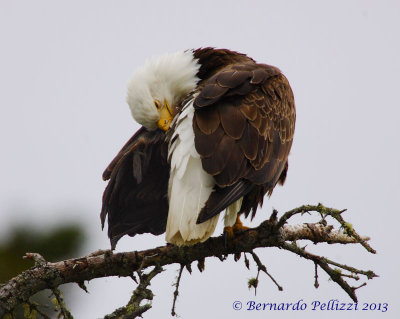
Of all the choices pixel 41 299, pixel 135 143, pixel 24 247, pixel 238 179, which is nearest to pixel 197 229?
pixel 238 179

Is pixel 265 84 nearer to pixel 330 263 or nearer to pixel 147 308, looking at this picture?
pixel 330 263

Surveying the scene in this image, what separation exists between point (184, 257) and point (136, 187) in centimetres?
113

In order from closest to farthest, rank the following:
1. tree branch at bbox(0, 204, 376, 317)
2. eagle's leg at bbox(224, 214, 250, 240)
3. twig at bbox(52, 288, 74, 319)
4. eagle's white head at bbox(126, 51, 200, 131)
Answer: twig at bbox(52, 288, 74, 319)
tree branch at bbox(0, 204, 376, 317)
eagle's leg at bbox(224, 214, 250, 240)
eagle's white head at bbox(126, 51, 200, 131)

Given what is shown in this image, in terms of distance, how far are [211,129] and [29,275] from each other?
1489 mm

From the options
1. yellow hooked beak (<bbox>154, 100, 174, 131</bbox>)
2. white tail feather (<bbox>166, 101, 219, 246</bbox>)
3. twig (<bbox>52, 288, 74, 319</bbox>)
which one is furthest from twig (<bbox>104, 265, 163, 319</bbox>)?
yellow hooked beak (<bbox>154, 100, 174, 131</bbox>)

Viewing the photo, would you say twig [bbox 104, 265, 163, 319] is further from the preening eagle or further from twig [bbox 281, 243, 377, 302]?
twig [bbox 281, 243, 377, 302]

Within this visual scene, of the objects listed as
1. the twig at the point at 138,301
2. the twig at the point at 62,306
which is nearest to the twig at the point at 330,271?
the twig at the point at 138,301

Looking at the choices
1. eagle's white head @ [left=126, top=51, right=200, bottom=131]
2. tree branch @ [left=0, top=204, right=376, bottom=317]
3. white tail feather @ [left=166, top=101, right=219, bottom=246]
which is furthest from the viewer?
eagle's white head @ [left=126, top=51, right=200, bottom=131]

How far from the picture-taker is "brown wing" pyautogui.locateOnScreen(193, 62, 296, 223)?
4.64m

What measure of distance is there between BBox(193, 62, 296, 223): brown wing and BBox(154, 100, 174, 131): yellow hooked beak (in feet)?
2.45

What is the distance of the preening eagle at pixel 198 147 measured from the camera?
15.2 ft

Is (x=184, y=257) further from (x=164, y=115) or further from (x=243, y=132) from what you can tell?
(x=164, y=115)

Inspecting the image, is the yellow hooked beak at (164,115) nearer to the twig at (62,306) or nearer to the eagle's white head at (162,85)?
the eagle's white head at (162,85)

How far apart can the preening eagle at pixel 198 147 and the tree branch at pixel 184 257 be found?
164mm
